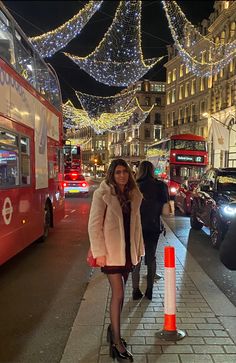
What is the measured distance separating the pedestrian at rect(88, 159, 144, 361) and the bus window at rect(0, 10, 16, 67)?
395 centimetres

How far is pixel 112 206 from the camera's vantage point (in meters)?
3.68

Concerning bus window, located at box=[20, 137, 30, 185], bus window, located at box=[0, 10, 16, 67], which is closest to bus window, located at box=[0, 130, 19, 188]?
bus window, located at box=[20, 137, 30, 185]

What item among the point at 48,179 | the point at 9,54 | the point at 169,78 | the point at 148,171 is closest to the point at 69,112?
the point at 48,179

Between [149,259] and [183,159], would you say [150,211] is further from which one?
[183,159]

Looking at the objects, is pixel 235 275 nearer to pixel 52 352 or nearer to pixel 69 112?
pixel 52 352

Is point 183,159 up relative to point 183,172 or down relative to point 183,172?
up

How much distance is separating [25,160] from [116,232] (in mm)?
4557

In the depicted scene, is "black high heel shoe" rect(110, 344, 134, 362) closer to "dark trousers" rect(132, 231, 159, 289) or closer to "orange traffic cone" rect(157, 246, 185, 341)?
"orange traffic cone" rect(157, 246, 185, 341)

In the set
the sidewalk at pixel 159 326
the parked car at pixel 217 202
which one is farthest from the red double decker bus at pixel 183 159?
the sidewalk at pixel 159 326

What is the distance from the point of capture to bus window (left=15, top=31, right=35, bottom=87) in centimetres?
769

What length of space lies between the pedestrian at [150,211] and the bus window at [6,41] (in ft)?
10.5

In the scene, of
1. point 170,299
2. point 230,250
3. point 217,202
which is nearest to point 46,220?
point 217,202

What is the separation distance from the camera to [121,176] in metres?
3.84

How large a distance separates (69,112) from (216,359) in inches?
1147
